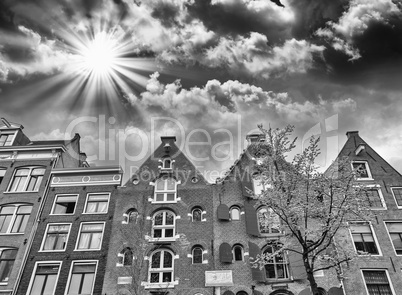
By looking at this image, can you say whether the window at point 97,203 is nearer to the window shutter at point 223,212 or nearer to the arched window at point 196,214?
the arched window at point 196,214

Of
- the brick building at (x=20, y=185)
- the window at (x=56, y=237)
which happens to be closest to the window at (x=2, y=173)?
the brick building at (x=20, y=185)

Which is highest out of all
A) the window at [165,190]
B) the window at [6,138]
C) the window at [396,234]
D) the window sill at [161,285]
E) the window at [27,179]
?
the window at [6,138]

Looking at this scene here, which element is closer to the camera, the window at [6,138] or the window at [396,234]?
the window at [396,234]

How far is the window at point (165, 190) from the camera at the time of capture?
87.9 ft

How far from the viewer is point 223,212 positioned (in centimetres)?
2519

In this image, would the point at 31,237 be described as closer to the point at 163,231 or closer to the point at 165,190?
the point at 163,231

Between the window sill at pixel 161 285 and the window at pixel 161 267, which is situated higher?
the window at pixel 161 267

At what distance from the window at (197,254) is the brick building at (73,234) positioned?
686 centimetres

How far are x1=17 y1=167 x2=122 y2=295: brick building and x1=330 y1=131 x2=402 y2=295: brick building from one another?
18.5m

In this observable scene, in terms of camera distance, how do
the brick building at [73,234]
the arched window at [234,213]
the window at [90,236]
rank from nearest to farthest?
the brick building at [73,234] < the window at [90,236] < the arched window at [234,213]

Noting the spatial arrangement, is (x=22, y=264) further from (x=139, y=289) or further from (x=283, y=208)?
(x=283, y=208)

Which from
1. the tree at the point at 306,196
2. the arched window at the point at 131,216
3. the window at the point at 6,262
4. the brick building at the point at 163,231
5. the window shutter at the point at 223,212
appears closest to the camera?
the tree at the point at 306,196

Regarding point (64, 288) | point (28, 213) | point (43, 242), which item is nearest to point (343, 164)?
point (64, 288)

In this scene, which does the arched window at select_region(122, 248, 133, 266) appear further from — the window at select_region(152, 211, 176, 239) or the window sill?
the window sill
